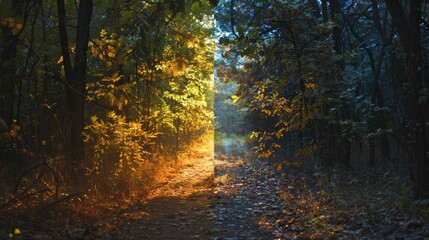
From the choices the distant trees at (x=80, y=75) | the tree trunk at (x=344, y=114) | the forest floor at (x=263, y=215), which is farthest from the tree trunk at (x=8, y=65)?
the tree trunk at (x=344, y=114)

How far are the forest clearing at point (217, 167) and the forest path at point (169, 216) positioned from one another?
4 cm

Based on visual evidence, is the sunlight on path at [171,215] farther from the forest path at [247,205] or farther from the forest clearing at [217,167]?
the forest path at [247,205]

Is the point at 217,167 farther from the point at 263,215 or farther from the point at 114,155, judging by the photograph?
the point at 263,215

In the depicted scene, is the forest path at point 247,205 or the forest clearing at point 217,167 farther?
the forest path at point 247,205

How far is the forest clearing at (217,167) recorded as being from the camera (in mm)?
6477

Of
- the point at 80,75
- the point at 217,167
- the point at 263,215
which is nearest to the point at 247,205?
the point at 263,215

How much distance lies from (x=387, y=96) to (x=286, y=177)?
6.24m

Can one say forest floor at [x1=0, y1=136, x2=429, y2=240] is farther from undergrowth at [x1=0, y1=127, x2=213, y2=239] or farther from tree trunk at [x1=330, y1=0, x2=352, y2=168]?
tree trunk at [x1=330, y1=0, x2=352, y2=168]

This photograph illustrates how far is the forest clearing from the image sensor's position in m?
6.48

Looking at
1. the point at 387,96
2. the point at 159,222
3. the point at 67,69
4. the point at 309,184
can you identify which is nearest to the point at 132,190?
the point at 159,222

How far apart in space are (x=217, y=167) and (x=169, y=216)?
8.71 metres

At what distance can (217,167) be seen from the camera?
16797 millimetres

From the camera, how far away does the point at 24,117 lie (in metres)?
13.3

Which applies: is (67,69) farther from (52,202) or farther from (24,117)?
(24,117)
